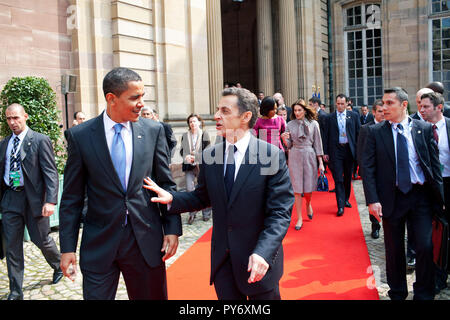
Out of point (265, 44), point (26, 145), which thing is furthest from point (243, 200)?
point (265, 44)

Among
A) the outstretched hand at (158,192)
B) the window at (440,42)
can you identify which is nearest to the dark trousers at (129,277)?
the outstretched hand at (158,192)

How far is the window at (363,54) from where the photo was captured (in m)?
20.0

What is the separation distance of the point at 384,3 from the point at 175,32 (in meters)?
12.3

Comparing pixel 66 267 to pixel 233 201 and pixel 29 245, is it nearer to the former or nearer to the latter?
pixel 233 201

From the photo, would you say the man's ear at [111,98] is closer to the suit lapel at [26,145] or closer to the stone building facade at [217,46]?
the suit lapel at [26,145]

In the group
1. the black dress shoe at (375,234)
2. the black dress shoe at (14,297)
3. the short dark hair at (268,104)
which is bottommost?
the black dress shoe at (14,297)

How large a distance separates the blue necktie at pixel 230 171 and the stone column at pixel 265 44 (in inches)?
533

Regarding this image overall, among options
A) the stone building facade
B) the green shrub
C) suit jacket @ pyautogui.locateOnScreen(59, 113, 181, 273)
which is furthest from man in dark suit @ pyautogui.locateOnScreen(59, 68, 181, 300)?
the stone building facade

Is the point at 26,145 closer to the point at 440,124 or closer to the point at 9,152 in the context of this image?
the point at 9,152

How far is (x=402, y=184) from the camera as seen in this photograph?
387 cm

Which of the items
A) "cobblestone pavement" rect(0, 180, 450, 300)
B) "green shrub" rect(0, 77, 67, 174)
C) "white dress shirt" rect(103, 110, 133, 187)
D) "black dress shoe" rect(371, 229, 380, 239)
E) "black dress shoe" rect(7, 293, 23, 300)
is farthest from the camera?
"green shrub" rect(0, 77, 67, 174)

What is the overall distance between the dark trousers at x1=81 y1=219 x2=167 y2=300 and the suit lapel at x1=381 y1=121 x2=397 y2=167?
2.39 metres

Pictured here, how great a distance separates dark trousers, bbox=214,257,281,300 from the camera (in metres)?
2.58

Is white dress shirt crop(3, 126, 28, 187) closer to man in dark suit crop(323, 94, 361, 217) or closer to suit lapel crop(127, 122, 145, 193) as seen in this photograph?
suit lapel crop(127, 122, 145, 193)
